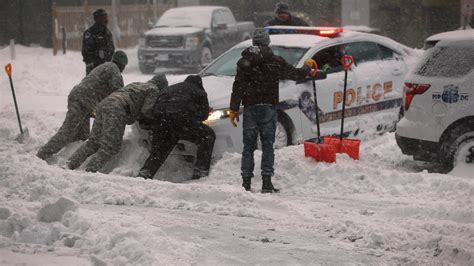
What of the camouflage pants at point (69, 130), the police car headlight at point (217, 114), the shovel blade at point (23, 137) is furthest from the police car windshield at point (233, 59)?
the shovel blade at point (23, 137)

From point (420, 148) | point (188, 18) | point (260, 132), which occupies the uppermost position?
point (188, 18)

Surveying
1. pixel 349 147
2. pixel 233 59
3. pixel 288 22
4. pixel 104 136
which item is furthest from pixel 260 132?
pixel 288 22

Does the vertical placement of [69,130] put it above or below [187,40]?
below

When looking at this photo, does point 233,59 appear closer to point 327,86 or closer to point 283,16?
point 327,86

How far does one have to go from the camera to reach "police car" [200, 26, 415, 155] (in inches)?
396

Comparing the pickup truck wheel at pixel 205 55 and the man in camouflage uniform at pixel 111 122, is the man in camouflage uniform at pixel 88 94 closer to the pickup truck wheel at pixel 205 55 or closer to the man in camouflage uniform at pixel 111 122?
the man in camouflage uniform at pixel 111 122

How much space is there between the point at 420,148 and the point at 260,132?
6.79 ft

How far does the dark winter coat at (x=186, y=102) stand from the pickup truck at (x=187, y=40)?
37.4 ft

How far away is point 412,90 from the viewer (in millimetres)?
9242

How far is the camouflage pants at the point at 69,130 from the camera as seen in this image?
10.2 metres

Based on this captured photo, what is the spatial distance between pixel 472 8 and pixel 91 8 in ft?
53.1

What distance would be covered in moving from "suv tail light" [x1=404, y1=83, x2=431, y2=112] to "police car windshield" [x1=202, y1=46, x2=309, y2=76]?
1730 millimetres

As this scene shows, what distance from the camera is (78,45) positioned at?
87.9ft

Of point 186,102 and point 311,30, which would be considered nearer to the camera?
point 186,102
